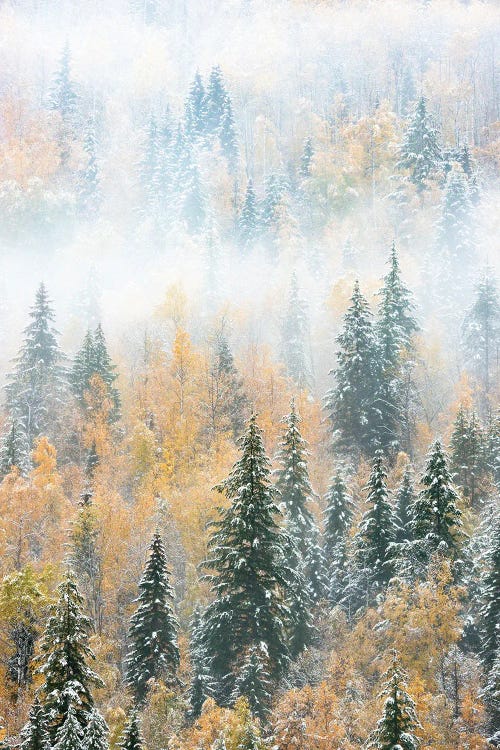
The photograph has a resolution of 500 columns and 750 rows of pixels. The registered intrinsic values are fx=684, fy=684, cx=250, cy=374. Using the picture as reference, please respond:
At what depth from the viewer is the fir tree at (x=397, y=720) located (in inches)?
827

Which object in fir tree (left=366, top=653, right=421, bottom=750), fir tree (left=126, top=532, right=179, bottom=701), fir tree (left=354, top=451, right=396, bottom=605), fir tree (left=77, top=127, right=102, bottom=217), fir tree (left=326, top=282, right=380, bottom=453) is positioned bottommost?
fir tree (left=366, top=653, right=421, bottom=750)

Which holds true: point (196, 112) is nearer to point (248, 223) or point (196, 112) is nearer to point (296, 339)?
point (248, 223)

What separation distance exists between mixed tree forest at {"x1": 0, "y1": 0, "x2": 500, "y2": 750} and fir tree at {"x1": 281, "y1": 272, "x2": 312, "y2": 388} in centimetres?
28

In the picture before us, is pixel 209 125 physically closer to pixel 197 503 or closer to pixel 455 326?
pixel 455 326

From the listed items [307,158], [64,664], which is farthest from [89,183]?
[64,664]

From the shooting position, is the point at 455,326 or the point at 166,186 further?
the point at 166,186

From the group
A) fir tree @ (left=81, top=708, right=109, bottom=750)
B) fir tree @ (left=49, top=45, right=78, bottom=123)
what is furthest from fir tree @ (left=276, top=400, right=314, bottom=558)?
fir tree @ (left=49, top=45, right=78, bottom=123)

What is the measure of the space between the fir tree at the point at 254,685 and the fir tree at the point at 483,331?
42486 millimetres

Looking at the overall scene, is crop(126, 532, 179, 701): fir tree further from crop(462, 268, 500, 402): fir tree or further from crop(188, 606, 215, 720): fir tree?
crop(462, 268, 500, 402): fir tree

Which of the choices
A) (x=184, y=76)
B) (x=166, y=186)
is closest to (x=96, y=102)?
(x=184, y=76)

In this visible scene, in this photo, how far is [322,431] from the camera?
5475 cm

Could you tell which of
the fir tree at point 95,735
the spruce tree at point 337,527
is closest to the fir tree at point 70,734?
the fir tree at point 95,735

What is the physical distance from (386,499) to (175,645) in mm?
13035

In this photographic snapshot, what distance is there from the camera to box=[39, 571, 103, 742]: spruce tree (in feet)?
74.8
